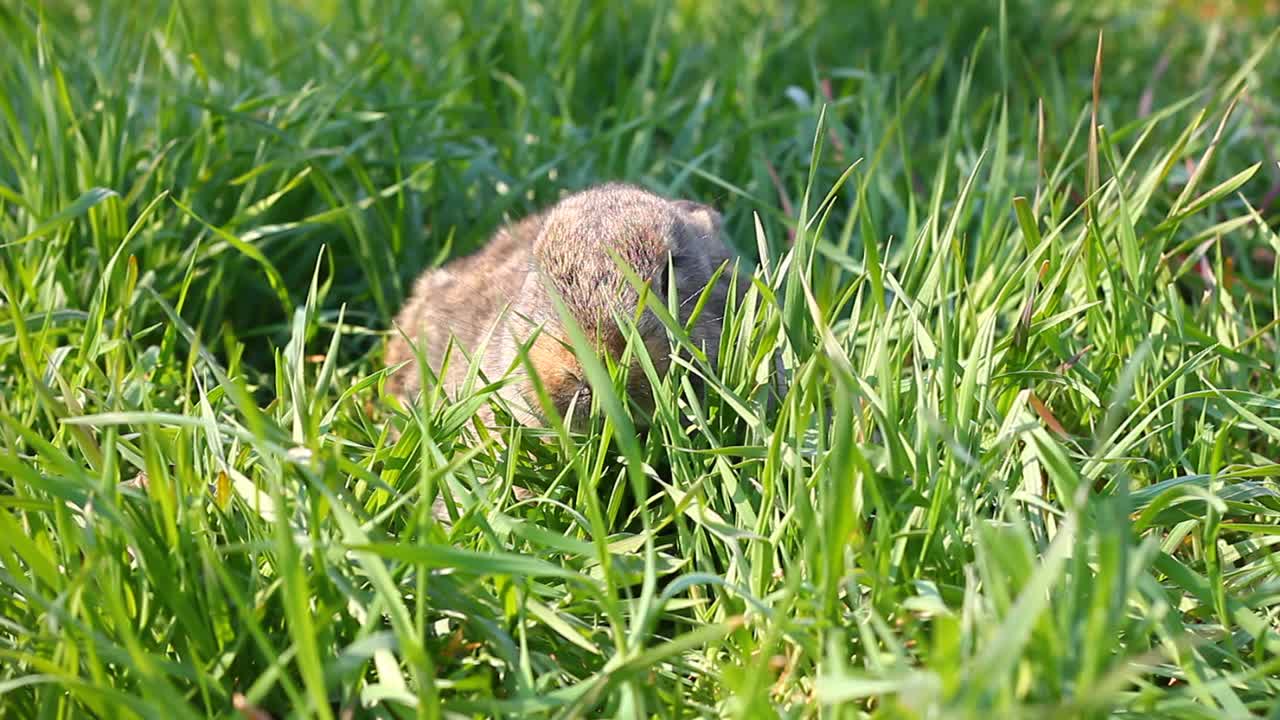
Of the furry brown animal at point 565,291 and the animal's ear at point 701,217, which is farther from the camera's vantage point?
the animal's ear at point 701,217

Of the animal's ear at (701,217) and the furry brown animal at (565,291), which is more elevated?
the animal's ear at (701,217)

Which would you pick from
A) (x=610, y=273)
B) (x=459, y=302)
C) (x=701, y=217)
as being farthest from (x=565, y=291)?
(x=459, y=302)

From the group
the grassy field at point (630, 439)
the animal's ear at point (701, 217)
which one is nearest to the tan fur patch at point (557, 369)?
the grassy field at point (630, 439)

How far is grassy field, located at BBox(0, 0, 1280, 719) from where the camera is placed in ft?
6.40

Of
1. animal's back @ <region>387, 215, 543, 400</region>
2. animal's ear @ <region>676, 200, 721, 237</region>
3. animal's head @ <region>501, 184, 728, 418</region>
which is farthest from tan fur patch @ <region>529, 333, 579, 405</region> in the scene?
animal's ear @ <region>676, 200, 721, 237</region>

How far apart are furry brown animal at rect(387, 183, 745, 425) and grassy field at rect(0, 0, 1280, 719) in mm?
158

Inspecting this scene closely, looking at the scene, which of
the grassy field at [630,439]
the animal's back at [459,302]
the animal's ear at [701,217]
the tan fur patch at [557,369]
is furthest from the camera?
the animal's back at [459,302]

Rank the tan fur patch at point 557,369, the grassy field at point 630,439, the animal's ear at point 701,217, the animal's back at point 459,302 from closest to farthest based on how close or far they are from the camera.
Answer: the grassy field at point 630,439 < the tan fur patch at point 557,369 < the animal's ear at point 701,217 < the animal's back at point 459,302

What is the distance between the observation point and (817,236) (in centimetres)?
254

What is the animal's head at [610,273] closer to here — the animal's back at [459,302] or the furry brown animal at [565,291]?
the furry brown animal at [565,291]

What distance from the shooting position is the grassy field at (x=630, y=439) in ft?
6.40

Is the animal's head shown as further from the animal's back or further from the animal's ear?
the animal's back

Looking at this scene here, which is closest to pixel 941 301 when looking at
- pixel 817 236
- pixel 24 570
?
pixel 817 236

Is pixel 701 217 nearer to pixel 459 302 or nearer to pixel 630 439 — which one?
pixel 459 302
